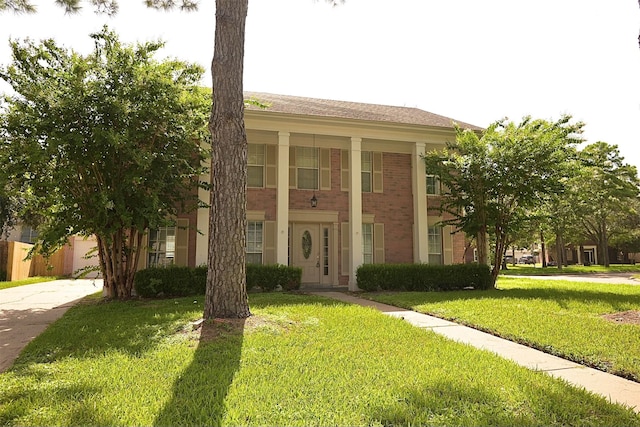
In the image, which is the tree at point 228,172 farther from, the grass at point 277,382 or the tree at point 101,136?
the tree at point 101,136

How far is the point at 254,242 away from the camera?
1334 cm

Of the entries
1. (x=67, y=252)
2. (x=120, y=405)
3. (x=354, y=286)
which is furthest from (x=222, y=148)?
(x=67, y=252)

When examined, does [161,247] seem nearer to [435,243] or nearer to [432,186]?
[435,243]

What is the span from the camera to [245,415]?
288cm

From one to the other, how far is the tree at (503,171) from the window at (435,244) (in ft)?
6.39

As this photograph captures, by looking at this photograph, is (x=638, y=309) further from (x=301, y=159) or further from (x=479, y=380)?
(x=301, y=159)

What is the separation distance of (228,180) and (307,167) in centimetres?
822

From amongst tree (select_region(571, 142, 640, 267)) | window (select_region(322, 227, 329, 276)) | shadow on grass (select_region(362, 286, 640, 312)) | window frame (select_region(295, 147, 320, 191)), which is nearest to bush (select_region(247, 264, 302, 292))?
shadow on grass (select_region(362, 286, 640, 312))

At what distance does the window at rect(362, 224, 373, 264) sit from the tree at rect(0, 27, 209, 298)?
6.75 metres

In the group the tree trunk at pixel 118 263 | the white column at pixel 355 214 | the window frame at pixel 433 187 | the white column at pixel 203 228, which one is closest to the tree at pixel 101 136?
the tree trunk at pixel 118 263

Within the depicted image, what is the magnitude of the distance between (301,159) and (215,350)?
10.2 m

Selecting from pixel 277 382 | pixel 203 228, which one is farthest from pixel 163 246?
pixel 277 382

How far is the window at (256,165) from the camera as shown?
45.0 ft

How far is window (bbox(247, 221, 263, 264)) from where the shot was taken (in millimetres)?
13250
